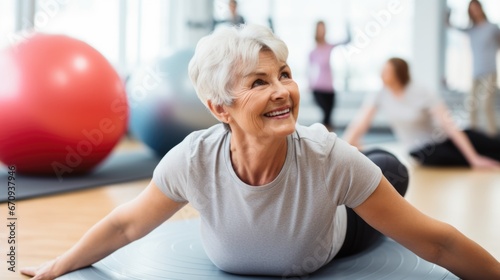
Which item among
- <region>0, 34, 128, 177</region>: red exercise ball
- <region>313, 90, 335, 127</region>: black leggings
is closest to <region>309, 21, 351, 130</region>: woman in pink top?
<region>313, 90, 335, 127</region>: black leggings

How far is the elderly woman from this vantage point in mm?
1409

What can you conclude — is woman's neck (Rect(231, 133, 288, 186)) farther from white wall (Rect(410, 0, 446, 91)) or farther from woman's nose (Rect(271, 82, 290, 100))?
white wall (Rect(410, 0, 446, 91))

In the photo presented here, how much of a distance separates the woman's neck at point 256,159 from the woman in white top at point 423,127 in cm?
312

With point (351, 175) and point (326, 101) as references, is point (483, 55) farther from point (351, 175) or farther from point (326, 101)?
point (351, 175)

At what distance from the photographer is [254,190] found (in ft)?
4.95

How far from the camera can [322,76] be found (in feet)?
24.1

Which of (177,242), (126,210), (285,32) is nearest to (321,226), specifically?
(126,210)

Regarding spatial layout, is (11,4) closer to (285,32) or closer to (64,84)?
(64,84)

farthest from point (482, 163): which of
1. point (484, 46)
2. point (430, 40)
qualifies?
point (430, 40)

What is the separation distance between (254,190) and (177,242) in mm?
756

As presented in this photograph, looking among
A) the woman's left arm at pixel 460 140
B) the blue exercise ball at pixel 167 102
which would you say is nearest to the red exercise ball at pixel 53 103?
the blue exercise ball at pixel 167 102

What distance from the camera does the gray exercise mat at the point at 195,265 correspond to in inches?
68.7

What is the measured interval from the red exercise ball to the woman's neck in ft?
7.37

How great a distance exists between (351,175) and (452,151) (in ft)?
11.8
